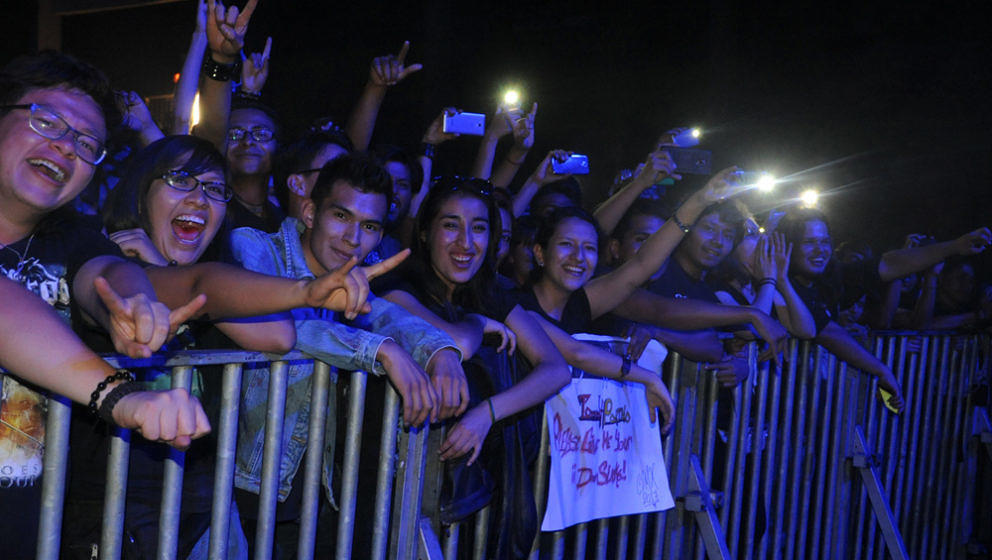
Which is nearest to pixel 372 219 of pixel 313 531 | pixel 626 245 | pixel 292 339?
pixel 292 339

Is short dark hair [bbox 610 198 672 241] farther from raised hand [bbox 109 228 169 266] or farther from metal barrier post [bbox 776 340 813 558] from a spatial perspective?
raised hand [bbox 109 228 169 266]

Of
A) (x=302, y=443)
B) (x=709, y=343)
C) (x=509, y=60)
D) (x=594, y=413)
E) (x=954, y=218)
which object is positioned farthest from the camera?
(x=954, y=218)

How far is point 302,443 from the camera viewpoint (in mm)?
2709

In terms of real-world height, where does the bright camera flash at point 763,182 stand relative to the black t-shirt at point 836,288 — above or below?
above

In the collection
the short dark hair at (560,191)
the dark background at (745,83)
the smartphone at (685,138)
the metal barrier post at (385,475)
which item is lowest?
the metal barrier post at (385,475)

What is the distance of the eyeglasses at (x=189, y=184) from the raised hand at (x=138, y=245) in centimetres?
20

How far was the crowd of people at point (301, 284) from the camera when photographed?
1973 mm

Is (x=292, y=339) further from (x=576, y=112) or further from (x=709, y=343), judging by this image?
(x=576, y=112)

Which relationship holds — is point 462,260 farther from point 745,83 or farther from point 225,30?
point 745,83

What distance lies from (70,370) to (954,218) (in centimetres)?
1205

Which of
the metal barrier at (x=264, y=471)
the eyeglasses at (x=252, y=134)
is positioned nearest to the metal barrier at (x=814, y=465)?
the metal barrier at (x=264, y=471)

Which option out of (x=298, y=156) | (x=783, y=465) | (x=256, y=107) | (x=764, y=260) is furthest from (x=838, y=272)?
(x=256, y=107)

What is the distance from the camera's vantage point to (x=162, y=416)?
170 centimetres

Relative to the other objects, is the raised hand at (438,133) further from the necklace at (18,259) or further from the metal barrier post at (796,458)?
the necklace at (18,259)
